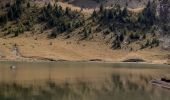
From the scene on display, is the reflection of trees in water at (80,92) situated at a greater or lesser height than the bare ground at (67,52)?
lesser

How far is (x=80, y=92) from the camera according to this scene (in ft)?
231

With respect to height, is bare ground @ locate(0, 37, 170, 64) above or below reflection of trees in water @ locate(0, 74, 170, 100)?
above

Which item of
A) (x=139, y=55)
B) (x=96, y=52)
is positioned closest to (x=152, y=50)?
(x=139, y=55)

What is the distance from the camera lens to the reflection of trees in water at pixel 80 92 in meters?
62.5

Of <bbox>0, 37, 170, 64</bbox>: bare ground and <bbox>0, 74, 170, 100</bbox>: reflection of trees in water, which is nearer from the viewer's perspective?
<bbox>0, 74, 170, 100</bbox>: reflection of trees in water

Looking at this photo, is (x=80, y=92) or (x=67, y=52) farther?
(x=67, y=52)

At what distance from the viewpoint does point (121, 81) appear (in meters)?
91.6

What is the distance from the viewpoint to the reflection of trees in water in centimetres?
6247

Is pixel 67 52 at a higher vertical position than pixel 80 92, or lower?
higher

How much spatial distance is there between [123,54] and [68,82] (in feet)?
356

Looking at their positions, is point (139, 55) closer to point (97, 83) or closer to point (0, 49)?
point (0, 49)

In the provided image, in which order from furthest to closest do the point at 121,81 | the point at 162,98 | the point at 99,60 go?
the point at 99,60 → the point at 121,81 → the point at 162,98

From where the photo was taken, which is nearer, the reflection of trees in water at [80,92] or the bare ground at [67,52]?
the reflection of trees in water at [80,92]

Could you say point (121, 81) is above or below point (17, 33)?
below
